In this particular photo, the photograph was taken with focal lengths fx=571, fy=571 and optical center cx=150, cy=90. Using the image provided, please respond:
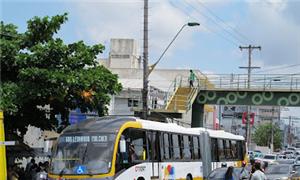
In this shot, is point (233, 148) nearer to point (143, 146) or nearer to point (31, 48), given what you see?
point (143, 146)

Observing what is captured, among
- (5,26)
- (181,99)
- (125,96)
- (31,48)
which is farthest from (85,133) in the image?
(125,96)

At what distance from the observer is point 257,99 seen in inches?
1688

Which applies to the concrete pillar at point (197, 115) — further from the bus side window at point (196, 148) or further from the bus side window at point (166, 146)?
the bus side window at point (166, 146)

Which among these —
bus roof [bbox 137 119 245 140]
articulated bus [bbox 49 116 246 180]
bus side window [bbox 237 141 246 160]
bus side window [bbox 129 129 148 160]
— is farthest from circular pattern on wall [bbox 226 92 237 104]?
bus side window [bbox 129 129 148 160]

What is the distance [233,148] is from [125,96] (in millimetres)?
21745

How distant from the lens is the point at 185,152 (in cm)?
2508

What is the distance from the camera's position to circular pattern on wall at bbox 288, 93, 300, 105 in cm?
4162

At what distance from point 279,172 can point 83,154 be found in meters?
11.6

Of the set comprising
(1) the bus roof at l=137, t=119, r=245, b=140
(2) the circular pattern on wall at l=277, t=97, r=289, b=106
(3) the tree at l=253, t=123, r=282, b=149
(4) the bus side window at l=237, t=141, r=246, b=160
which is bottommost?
(3) the tree at l=253, t=123, r=282, b=149

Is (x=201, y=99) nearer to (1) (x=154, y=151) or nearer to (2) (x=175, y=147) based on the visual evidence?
(2) (x=175, y=147)

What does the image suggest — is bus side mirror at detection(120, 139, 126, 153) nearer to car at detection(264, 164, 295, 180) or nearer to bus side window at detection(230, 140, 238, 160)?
car at detection(264, 164, 295, 180)

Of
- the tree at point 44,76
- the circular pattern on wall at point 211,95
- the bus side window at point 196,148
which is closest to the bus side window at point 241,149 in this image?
the bus side window at point 196,148

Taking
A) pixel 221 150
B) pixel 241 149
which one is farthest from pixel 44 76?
pixel 241 149

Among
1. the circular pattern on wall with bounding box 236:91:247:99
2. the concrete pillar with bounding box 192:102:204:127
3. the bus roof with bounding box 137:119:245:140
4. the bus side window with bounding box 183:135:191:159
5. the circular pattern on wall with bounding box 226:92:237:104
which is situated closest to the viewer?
the bus roof with bounding box 137:119:245:140
